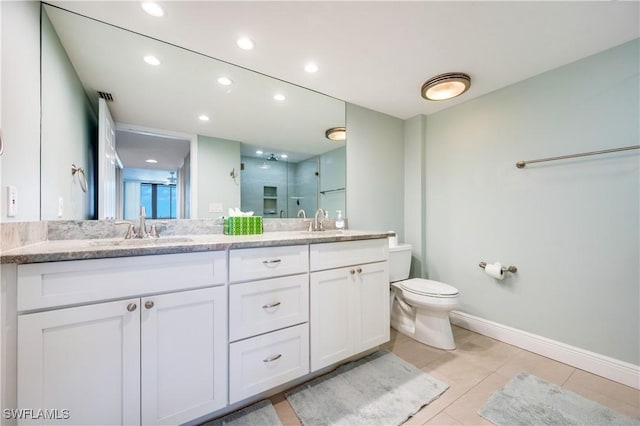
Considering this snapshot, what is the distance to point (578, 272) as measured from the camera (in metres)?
1.79

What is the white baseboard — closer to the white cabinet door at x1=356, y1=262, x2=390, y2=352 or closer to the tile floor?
the tile floor

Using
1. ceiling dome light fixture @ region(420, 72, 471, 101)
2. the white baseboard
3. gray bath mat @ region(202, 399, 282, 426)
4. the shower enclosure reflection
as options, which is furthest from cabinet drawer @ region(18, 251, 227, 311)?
the white baseboard

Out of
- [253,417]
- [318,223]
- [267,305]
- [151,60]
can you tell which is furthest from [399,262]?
[151,60]

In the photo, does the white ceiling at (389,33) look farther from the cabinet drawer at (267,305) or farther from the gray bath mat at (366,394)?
the gray bath mat at (366,394)

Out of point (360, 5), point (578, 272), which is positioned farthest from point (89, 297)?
point (578, 272)

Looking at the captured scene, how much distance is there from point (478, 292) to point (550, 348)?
0.58 meters

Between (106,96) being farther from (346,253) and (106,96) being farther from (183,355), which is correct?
(346,253)

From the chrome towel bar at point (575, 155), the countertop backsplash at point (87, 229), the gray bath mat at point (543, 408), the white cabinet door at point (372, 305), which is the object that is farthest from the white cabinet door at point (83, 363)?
the chrome towel bar at point (575, 155)

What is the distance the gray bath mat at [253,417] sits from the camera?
126cm

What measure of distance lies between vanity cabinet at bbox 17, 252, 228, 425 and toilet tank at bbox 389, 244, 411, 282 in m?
1.62

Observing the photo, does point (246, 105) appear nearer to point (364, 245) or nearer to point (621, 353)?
point (364, 245)

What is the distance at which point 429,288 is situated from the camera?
2.11 m

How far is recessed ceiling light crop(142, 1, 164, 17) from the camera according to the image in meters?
1.29

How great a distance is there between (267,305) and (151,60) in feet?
5.50
